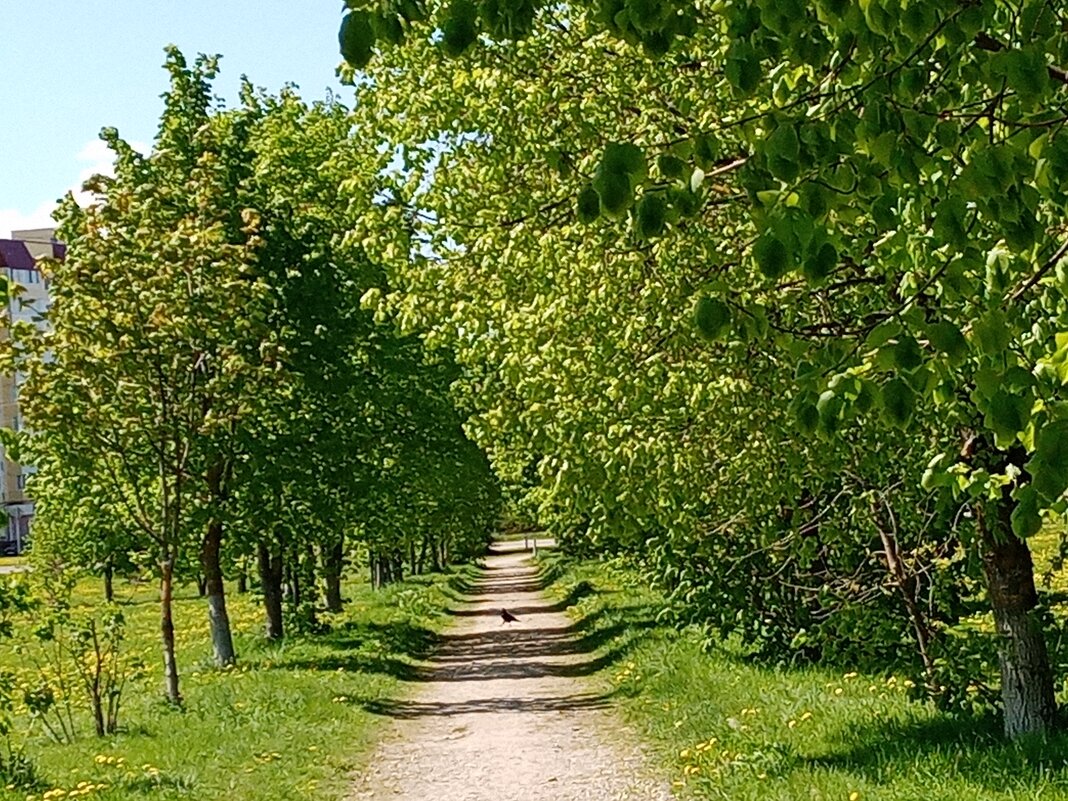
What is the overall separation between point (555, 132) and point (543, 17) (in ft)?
3.90

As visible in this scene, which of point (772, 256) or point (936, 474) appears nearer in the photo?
point (772, 256)

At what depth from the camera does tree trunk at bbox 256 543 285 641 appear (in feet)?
75.3

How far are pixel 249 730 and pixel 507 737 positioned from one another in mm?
2552

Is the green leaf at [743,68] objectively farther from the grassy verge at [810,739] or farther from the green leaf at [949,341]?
the grassy verge at [810,739]

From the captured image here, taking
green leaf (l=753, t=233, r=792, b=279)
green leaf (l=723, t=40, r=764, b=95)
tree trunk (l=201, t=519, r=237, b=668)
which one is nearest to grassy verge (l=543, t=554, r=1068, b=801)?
tree trunk (l=201, t=519, r=237, b=668)

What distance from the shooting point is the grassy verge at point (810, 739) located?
8633 millimetres

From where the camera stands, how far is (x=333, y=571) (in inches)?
1126

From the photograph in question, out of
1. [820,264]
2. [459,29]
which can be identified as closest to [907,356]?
[820,264]

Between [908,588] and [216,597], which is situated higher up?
[216,597]

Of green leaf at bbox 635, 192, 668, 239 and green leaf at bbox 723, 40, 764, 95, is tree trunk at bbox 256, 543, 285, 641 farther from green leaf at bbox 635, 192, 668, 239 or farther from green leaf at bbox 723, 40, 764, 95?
green leaf at bbox 723, 40, 764, 95

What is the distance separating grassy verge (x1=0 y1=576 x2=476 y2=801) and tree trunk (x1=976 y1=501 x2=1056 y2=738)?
5.27 meters

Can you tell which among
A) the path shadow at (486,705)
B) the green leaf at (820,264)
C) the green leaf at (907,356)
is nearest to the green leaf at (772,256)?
the green leaf at (820,264)

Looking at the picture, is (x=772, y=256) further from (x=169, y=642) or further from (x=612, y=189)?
(x=169, y=642)

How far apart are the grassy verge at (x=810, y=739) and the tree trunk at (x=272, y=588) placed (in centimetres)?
782
